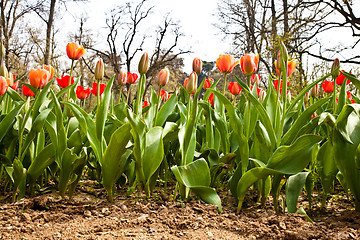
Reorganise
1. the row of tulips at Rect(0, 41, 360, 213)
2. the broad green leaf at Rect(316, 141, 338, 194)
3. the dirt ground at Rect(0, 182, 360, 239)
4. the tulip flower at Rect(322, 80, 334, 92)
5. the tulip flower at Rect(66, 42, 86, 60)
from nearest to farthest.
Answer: the dirt ground at Rect(0, 182, 360, 239), the row of tulips at Rect(0, 41, 360, 213), the broad green leaf at Rect(316, 141, 338, 194), the tulip flower at Rect(66, 42, 86, 60), the tulip flower at Rect(322, 80, 334, 92)

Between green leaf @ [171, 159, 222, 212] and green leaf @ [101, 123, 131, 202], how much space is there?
257mm

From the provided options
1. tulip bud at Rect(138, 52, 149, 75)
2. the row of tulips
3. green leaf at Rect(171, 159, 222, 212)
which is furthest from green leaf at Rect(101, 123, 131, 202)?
tulip bud at Rect(138, 52, 149, 75)

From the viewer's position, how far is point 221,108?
175 cm

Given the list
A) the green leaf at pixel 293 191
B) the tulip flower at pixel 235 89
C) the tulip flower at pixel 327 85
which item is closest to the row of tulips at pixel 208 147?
the green leaf at pixel 293 191

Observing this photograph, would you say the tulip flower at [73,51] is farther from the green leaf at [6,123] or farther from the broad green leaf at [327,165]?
the broad green leaf at [327,165]

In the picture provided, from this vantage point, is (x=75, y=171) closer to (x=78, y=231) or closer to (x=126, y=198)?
(x=126, y=198)

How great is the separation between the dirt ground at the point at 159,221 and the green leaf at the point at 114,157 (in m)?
0.13

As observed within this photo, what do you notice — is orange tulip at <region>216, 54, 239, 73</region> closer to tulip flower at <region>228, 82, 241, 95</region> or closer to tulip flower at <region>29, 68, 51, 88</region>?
tulip flower at <region>228, 82, 241, 95</region>

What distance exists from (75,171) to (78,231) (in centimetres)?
38

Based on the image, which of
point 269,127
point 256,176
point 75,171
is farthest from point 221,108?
point 75,171

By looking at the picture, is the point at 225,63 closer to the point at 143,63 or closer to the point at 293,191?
the point at 143,63

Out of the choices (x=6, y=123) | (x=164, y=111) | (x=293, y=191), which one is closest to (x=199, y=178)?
(x=293, y=191)

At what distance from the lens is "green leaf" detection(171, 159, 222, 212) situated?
3.78ft

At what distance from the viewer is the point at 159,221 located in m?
1.09
